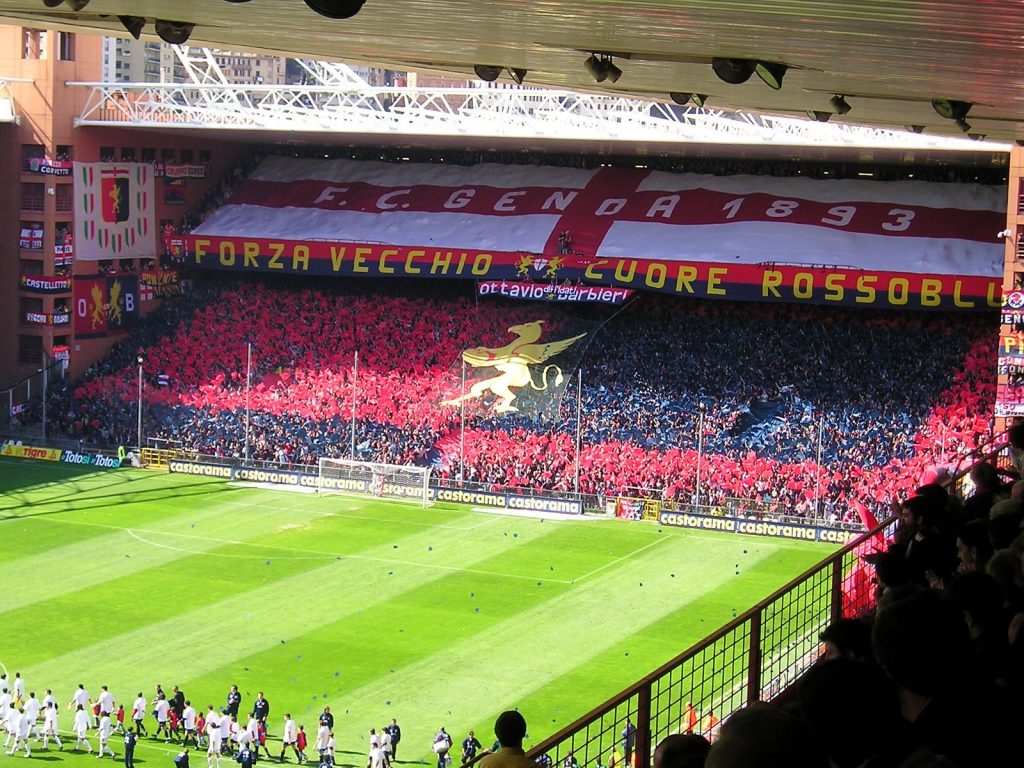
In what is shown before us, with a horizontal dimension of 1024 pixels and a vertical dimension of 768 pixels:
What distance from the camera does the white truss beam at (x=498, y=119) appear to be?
40.0m

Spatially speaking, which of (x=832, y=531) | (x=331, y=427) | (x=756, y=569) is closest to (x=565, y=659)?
(x=756, y=569)

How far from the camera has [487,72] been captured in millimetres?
11766

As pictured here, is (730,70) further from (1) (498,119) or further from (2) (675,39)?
(1) (498,119)

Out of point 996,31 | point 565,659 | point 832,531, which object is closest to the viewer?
point 996,31

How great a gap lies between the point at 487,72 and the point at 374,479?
3088 centimetres

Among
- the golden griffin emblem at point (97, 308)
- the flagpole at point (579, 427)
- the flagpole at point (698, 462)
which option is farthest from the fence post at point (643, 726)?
the golden griffin emblem at point (97, 308)

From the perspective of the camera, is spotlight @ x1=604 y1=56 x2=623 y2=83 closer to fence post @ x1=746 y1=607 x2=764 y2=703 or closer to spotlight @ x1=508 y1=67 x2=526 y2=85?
spotlight @ x1=508 y1=67 x2=526 y2=85

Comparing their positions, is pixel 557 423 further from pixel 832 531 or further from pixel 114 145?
pixel 114 145

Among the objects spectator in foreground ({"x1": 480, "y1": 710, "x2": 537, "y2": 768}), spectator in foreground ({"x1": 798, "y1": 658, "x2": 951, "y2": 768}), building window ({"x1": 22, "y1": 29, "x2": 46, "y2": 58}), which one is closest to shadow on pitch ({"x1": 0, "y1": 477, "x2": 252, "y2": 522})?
building window ({"x1": 22, "y1": 29, "x2": 46, "y2": 58})

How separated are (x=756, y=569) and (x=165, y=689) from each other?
47.1 feet

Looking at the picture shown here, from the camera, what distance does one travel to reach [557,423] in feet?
141

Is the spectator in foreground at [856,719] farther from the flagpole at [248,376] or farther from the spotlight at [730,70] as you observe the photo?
the flagpole at [248,376]

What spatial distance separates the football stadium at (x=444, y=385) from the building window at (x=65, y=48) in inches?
5.8

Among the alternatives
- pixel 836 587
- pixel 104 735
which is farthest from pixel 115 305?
pixel 836 587
